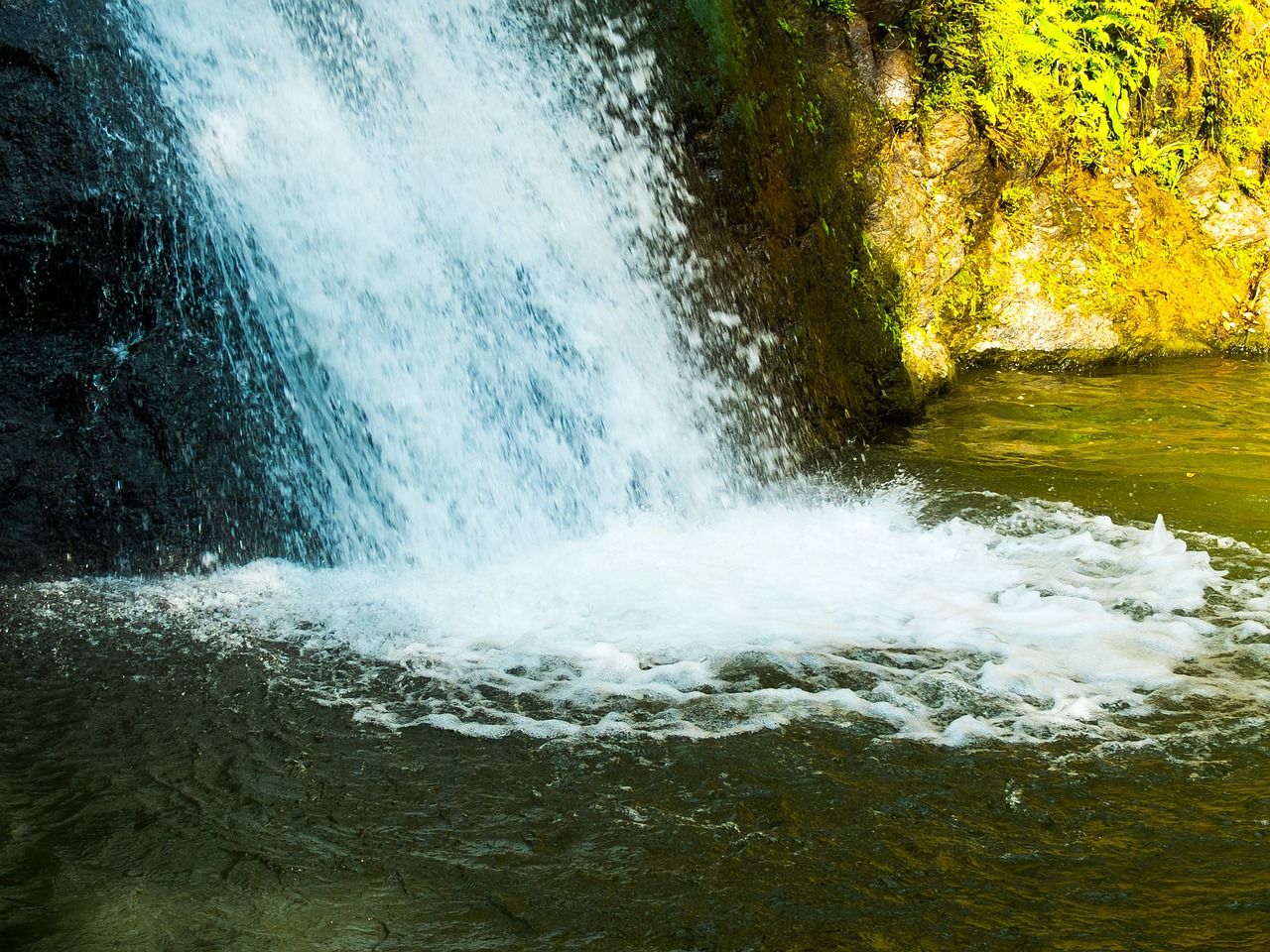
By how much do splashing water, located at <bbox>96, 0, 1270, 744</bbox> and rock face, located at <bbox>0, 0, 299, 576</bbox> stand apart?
0.67ft

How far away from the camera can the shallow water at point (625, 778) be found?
2131 mm

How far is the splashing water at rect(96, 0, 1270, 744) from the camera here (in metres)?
3.21

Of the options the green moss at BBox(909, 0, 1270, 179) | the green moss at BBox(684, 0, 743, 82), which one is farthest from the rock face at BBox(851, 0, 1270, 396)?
the green moss at BBox(684, 0, 743, 82)

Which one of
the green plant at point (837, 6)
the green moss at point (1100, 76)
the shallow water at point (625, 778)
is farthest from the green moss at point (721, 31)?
the shallow water at point (625, 778)

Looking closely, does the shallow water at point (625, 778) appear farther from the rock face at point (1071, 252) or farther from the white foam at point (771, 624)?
the rock face at point (1071, 252)

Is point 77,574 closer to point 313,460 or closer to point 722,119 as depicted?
point 313,460

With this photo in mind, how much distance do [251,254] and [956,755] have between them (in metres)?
3.34

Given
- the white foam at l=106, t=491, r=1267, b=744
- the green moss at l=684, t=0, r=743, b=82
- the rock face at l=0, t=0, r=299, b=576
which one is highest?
the green moss at l=684, t=0, r=743, b=82

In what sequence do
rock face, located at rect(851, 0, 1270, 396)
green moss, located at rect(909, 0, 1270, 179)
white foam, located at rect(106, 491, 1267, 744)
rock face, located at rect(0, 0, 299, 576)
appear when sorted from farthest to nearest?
green moss, located at rect(909, 0, 1270, 179) < rock face, located at rect(851, 0, 1270, 396) < rock face, located at rect(0, 0, 299, 576) < white foam, located at rect(106, 491, 1267, 744)

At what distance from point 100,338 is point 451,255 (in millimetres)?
1472

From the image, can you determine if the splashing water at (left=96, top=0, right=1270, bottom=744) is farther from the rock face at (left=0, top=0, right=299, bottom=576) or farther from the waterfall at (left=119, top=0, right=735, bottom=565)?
the rock face at (left=0, top=0, right=299, bottom=576)

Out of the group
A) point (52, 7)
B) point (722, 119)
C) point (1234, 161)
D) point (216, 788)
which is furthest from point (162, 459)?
point (1234, 161)

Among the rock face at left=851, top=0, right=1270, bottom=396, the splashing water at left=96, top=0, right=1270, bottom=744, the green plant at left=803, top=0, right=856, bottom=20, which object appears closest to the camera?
the splashing water at left=96, top=0, right=1270, bottom=744

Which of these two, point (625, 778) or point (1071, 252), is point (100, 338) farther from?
point (1071, 252)
